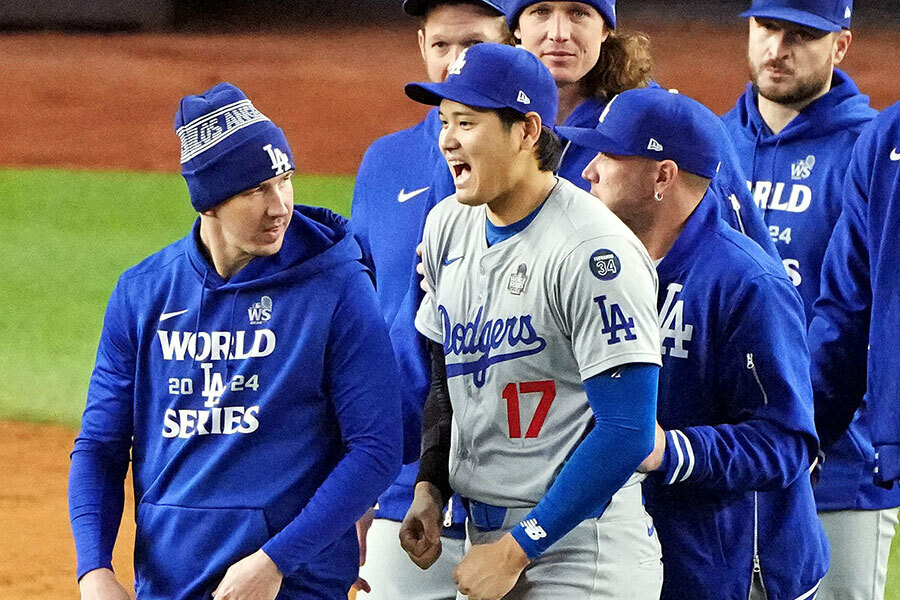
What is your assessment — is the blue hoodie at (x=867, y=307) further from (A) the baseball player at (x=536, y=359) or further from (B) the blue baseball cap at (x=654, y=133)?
(A) the baseball player at (x=536, y=359)

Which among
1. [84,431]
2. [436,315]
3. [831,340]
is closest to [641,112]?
[436,315]

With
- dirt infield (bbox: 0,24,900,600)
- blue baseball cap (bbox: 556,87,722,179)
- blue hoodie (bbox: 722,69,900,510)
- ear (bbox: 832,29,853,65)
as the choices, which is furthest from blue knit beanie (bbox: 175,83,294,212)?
dirt infield (bbox: 0,24,900,600)

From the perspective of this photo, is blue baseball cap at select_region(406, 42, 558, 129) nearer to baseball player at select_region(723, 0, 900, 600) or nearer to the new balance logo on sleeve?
the new balance logo on sleeve

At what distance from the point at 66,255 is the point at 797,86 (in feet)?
28.4

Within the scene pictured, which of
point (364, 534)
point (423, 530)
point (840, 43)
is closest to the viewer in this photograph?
point (423, 530)

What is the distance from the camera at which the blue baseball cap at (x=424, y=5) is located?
341 centimetres

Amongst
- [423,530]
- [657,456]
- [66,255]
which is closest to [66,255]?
[66,255]

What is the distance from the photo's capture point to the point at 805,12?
13.3 feet

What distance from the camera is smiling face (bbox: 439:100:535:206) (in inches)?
97.8

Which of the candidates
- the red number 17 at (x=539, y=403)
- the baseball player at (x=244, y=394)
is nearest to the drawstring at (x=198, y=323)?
the baseball player at (x=244, y=394)

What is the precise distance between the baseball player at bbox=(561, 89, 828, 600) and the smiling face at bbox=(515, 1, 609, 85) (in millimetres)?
361

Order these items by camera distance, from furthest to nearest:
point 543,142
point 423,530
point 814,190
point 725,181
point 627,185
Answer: point 814,190 < point 725,181 < point 627,185 < point 423,530 < point 543,142

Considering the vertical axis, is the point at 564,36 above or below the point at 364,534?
above

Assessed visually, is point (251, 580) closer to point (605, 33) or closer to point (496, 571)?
point (496, 571)
